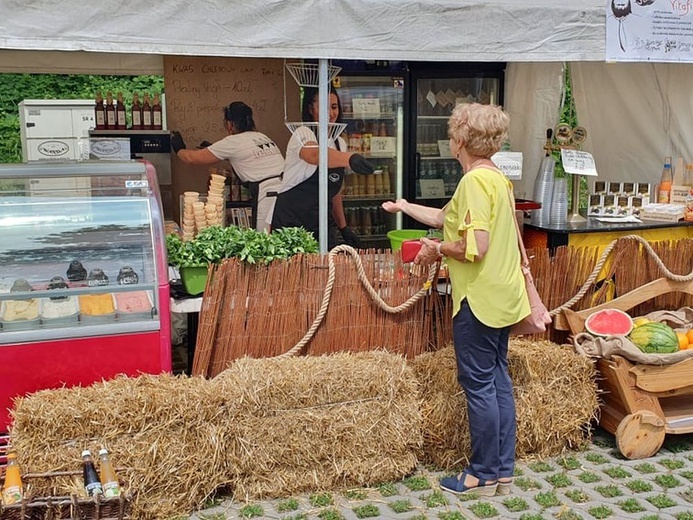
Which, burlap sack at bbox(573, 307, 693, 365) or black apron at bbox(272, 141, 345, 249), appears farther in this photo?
black apron at bbox(272, 141, 345, 249)

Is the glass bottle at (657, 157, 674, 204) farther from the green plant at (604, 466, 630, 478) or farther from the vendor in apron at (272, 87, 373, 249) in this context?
the green plant at (604, 466, 630, 478)

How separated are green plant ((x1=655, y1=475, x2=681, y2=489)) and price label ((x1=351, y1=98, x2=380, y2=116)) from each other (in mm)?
3876

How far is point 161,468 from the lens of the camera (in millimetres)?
3529

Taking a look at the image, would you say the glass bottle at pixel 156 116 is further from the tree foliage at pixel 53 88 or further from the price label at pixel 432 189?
the tree foliage at pixel 53 88

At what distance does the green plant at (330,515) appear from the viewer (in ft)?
11.9

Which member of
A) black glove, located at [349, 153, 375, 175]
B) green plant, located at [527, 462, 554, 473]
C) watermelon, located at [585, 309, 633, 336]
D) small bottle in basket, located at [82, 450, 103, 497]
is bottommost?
green plant, located at [527, 462, 554, 473]

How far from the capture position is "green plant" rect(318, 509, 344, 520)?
3623mm

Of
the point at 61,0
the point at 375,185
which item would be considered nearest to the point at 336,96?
the point at 375,185

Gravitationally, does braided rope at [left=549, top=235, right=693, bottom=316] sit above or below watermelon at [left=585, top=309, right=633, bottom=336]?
above

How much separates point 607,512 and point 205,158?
413cm

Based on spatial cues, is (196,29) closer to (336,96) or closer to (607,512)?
(336,96)

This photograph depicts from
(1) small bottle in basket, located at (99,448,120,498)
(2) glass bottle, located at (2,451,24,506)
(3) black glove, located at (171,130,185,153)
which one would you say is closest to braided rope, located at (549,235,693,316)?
(1) small bottle in basket, located at (99,448,120,498)

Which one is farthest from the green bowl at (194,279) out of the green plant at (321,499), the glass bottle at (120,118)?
the glass bottle at (120,118)

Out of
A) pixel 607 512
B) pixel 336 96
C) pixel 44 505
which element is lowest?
pixel 607 512
